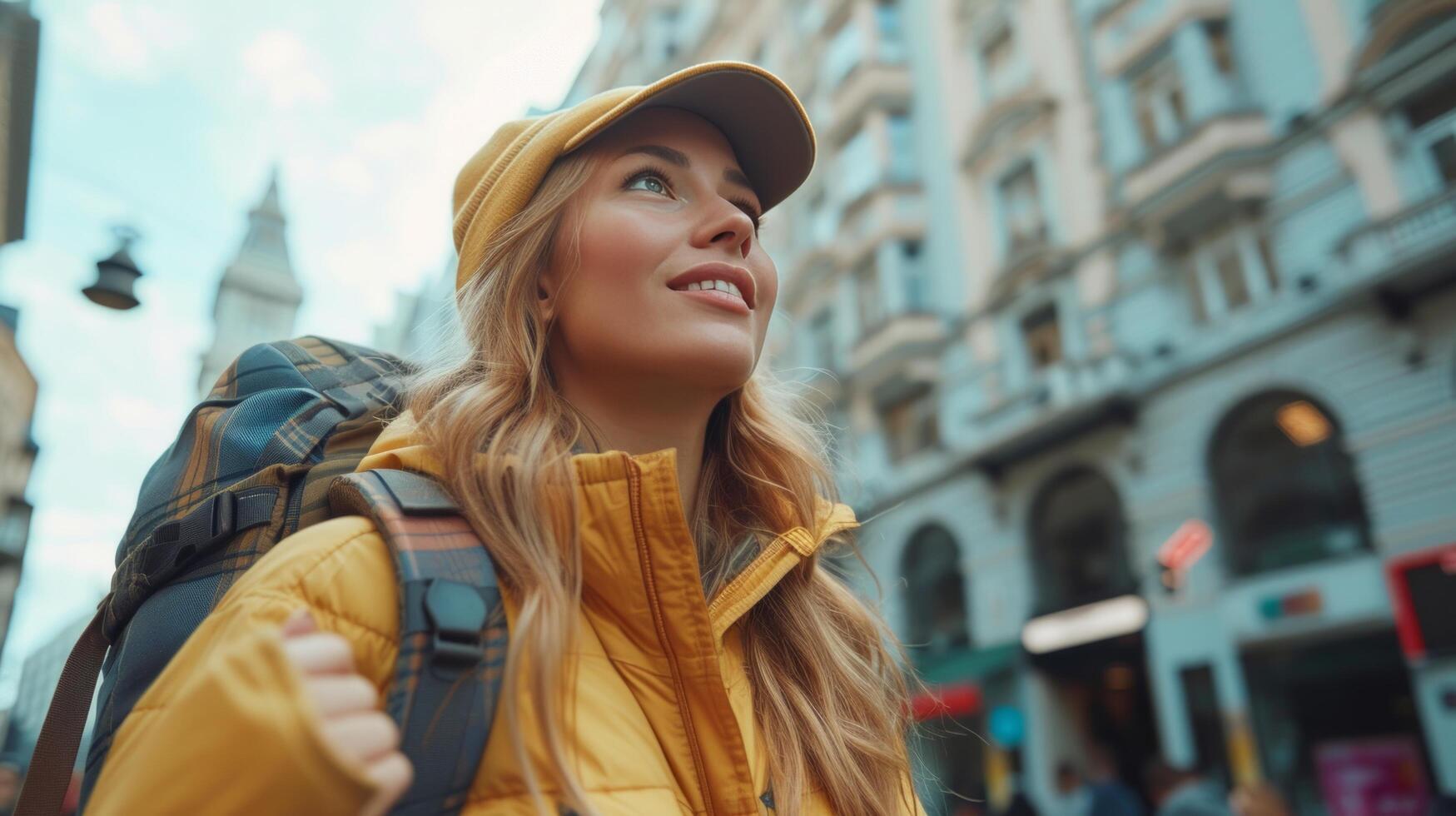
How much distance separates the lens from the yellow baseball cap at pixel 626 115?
1609 millimetres

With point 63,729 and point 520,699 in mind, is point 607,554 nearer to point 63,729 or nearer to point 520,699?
point 520,699

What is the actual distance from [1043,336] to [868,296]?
432 cm

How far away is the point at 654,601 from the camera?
1254 mm

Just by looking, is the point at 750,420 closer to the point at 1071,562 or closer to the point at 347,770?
the point at 347,770

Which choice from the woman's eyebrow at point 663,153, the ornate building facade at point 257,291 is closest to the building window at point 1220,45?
the woman's eyebrow at point 663,153

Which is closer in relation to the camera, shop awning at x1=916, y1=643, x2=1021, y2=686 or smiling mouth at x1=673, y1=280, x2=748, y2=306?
smiling mouth at x1=673, y1=280, x2=748, y2=306

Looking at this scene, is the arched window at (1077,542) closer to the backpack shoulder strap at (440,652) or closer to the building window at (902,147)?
the building window at (902,147)

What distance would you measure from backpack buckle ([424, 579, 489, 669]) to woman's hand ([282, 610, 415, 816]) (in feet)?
0.51

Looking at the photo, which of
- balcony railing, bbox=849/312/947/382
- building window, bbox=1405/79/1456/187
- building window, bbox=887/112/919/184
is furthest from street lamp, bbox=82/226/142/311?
building window, bbox=887/112/919/184

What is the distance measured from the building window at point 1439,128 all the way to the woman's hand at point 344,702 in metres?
12.1

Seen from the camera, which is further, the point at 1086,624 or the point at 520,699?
the point at 1086,624

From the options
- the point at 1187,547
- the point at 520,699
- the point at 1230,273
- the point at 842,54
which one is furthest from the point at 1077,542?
the point at 520,699

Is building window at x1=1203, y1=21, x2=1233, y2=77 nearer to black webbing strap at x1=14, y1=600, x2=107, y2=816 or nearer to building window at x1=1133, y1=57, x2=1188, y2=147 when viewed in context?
building window at x1=1133, y1=57, x2=1188, y2=147

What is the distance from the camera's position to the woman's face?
4.97ft
